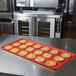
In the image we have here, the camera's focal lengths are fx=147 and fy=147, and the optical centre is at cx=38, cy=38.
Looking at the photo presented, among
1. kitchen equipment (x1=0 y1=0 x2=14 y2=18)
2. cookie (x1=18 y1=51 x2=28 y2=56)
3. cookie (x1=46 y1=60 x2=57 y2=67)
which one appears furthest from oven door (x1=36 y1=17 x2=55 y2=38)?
cookie (x1=46 y1=60 x2=57 y2=67)

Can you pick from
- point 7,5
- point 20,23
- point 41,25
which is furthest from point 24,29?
point 7,5

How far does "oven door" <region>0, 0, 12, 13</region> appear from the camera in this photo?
292 centimetres

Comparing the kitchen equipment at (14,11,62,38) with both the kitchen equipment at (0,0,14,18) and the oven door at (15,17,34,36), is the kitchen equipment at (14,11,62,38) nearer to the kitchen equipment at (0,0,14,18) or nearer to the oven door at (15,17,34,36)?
the oven door at (15,17,34,36)

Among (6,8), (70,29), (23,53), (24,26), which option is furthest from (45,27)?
(23,53)

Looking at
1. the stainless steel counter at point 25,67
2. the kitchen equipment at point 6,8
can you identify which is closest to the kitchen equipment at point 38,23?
the kitchen equipment at point 6,8

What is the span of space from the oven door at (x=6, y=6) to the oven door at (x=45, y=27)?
0.63 metres

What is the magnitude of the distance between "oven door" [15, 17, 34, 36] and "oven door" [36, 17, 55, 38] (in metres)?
0.15

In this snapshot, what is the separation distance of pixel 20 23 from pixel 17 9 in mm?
330

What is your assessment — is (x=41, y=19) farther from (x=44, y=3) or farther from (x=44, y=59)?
(x=44, y=59)

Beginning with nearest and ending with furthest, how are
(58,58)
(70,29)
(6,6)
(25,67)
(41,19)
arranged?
(25,67) < (58,58) < (41,19) < (6,6) < (70,29)

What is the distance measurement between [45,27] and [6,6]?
35.0 inches

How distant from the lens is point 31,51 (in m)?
1.27

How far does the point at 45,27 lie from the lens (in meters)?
2.91

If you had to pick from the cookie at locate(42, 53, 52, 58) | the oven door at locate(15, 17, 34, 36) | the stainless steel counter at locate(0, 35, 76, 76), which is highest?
the oven door at locate(15, 17, 34, 36)
